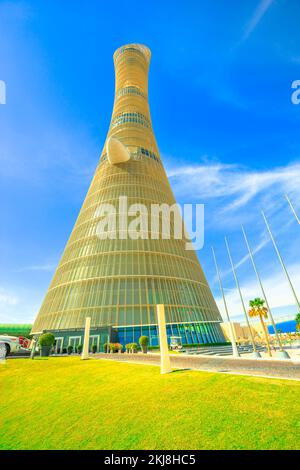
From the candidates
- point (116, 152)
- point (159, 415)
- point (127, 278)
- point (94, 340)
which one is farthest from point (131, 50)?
point (159, 415)

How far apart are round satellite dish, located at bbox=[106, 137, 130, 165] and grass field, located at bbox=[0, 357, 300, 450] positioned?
50.6 m

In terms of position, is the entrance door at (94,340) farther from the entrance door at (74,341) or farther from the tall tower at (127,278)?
the entrance door at (74,341)

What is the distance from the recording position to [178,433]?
5.66 meters

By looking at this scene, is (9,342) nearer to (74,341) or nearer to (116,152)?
(74,341)

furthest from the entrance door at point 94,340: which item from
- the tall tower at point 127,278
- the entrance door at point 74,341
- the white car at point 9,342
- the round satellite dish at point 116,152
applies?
A: the round satellite dish at point 116,152

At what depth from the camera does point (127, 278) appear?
3841 cm

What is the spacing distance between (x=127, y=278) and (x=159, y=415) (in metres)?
32.0

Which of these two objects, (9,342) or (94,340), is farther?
(94,340)

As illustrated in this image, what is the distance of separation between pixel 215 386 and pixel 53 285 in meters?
40.7

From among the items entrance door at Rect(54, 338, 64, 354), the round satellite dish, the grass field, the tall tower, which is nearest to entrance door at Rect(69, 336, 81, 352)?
the tall tower

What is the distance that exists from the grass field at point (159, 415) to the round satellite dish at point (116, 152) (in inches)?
1992

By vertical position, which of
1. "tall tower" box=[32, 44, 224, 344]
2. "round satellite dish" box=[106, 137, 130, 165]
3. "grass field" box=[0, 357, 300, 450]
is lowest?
"grass field" box=[0, 357, 300, 450]

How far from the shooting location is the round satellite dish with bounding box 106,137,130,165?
52938mm

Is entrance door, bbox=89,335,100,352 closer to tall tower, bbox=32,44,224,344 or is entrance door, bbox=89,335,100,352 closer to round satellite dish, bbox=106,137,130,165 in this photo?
tall tower, bbox=32,44,224,344
